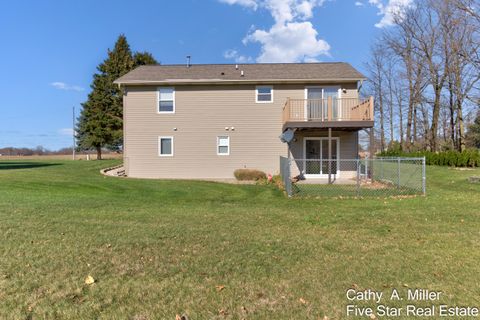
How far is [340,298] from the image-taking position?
11.1ft

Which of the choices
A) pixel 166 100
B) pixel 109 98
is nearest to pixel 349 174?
pixel 166 100

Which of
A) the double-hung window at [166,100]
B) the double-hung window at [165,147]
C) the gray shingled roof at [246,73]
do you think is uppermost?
the gray shingled roof at [246,73]

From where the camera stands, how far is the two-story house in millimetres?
18078

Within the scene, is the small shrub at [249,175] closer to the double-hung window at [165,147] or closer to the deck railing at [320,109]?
the deck railing at [320,109]

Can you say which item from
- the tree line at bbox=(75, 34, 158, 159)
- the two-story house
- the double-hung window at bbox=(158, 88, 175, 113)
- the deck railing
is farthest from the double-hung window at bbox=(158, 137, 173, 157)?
the tree line at bbox=(75, 34, 158, 159)

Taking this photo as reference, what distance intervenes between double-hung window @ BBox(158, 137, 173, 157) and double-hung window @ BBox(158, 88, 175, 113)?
1584mm

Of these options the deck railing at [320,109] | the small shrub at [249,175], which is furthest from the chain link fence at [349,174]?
the deck railing at [320,109]

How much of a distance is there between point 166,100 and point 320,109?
27.1 ft

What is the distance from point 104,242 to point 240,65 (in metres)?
16.9

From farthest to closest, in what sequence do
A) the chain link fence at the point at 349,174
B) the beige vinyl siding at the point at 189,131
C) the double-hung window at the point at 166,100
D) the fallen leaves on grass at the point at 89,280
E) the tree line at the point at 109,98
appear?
the tree line at the point at 109,98 < the double-hung window at the point at 166,100 < the beige vinyl siding at the point at 189,131 < the chain link fence at the point at 349,174 < the fallen leaves on grass at the point at 89,280

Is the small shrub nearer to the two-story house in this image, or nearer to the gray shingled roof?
the two-story house

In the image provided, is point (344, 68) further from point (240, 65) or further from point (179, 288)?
point (179, 288)

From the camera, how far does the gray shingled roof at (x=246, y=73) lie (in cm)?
1781

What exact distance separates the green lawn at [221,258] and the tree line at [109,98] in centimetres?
3214
